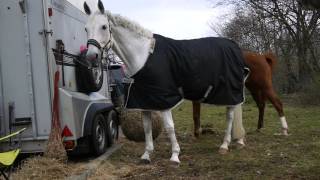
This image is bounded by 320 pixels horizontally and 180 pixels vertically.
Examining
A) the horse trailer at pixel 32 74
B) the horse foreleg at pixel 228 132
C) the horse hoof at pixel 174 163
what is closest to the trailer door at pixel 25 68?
the horse trailer at pixel 32 74

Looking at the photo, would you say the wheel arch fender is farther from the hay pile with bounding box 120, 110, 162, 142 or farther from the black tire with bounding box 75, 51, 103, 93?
the hay pile with bounding box 120, 110, 162, 142

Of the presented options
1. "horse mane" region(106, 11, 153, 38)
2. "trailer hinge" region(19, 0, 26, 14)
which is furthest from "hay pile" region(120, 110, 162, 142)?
"trailer hinge" region(19, 0, 26, 14)

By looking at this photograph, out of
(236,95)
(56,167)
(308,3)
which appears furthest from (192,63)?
(308,3)

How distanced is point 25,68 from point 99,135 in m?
2.21

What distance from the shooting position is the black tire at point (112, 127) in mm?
10805

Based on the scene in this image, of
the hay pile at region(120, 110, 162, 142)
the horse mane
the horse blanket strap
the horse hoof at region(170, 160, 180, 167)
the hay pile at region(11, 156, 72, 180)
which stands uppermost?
the horse mane

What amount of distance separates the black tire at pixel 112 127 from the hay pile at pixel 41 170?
2748 mm

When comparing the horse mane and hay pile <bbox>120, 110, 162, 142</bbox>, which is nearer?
the horse mane

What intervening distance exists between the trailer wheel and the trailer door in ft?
4.24

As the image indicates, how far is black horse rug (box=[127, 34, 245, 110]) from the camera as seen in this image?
8273 mm

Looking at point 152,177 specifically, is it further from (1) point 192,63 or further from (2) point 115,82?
(2) point 115,82

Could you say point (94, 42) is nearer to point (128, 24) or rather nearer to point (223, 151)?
point (128, 24)

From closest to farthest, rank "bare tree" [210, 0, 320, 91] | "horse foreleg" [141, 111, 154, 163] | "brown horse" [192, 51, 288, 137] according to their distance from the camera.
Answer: "horse foreleg" [141, 111, 154, 163] → "brown horse" [192, 51, 288, 137] → "bare tree" [210, 0, 320, 91]

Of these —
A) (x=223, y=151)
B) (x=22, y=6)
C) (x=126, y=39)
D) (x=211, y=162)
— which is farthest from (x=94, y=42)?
(x=223, y=151)
